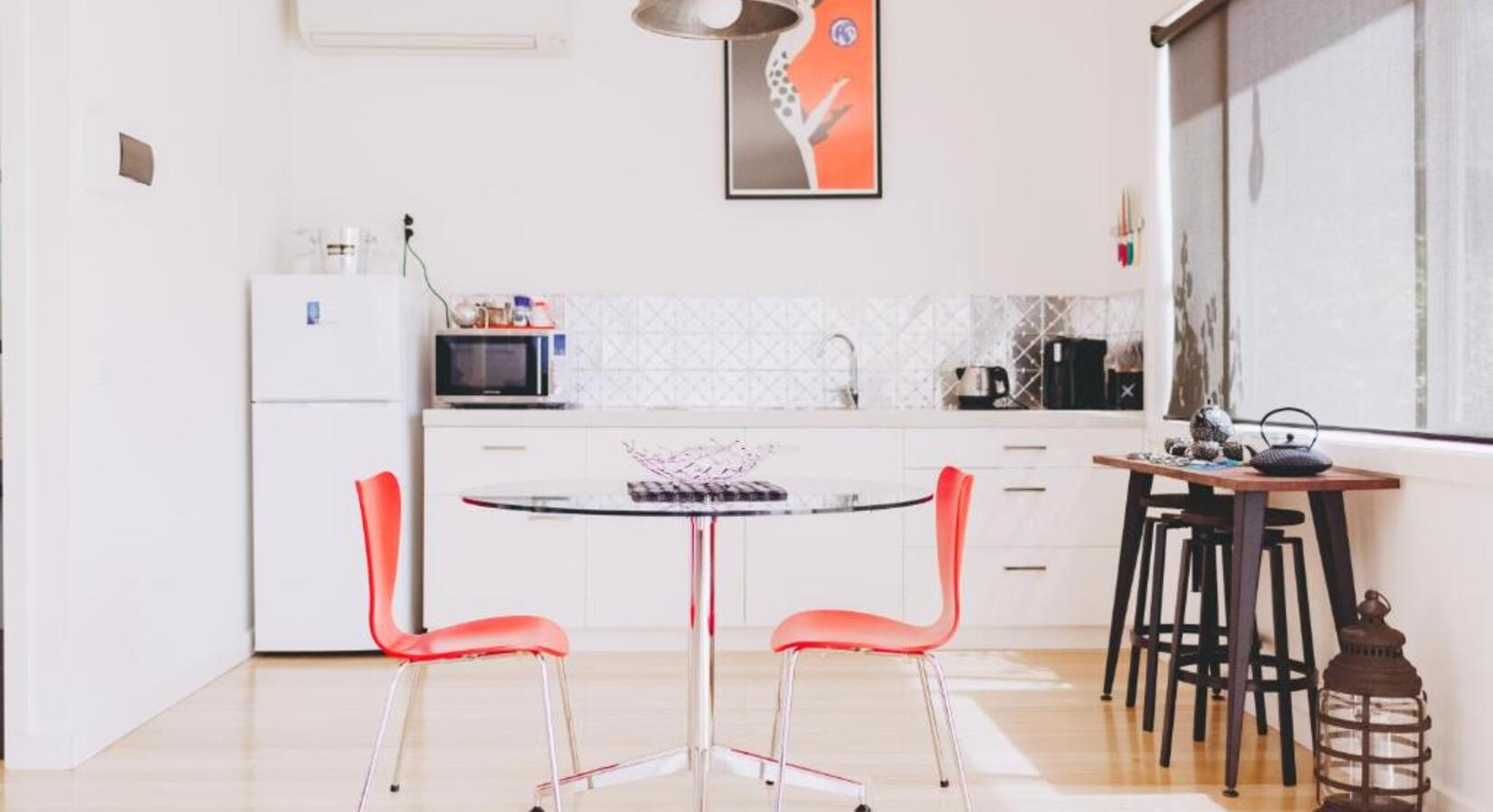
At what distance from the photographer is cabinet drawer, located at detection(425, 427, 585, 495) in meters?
4.68

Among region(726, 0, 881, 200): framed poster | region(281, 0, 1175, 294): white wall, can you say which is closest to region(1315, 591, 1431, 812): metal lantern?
region(281, 0, 1175, 294): white wall

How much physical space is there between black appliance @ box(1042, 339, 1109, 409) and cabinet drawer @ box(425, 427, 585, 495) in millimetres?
1939

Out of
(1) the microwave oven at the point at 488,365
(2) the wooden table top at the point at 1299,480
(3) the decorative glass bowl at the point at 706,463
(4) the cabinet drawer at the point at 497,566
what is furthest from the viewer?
(1) the microwave oven at the point at 488,365

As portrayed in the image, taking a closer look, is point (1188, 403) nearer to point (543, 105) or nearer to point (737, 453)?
point (737, 453)

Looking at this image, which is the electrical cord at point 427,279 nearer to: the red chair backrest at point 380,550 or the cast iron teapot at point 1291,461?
the red chair backrest at point 380,550

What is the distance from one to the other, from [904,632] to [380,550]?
1143 mm

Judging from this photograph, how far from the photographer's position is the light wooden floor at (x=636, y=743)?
296 centimetres

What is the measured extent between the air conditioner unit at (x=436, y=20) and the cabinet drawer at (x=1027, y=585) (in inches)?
101

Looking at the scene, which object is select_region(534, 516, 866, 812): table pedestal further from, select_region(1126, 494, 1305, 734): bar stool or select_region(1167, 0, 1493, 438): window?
select_region(1167, 0, 1493, 438): window

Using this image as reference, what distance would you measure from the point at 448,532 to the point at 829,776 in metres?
2.30

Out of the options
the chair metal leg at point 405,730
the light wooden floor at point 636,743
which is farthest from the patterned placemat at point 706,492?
the light wooden floor at point 636,743

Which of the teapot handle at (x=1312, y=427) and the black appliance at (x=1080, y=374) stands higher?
the black appliance at (x=1080, y=374)

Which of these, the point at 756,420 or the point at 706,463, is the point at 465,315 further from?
the point at 706,463

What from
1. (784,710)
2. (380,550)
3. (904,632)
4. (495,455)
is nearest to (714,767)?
(784,710)
